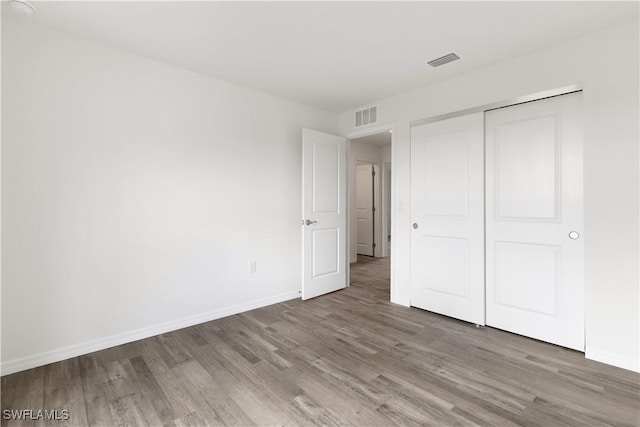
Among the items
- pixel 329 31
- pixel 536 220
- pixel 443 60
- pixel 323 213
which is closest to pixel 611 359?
pixel 536 220

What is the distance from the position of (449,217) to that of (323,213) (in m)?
1.50

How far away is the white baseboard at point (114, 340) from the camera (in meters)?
2.12

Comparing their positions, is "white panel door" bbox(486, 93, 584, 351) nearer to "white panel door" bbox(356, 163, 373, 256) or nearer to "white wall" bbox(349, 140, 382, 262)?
"white wall" bbox(349, 140, 382, 262)

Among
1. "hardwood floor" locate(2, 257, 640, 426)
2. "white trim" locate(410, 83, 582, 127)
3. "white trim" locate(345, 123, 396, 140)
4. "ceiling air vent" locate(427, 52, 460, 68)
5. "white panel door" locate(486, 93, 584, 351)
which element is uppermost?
"ceiling air vent" locate(427, 52, 460, 68)

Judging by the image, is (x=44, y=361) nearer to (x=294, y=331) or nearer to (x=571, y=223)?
(x=294, y=331)

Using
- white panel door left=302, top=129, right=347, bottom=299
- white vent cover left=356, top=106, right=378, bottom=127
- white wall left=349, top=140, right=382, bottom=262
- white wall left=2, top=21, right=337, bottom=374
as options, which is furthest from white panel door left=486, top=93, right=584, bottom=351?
white wall left=349, top=140, right=382, bottom=262

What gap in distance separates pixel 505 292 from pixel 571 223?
81 cm

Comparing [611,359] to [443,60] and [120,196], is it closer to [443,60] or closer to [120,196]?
[443,60]

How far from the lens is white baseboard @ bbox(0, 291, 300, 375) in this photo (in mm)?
2123

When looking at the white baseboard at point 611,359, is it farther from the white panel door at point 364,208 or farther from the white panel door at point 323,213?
the white panel door at point 364,208

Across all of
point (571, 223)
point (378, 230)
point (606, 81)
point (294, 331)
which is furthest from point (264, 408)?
point (378, 230)

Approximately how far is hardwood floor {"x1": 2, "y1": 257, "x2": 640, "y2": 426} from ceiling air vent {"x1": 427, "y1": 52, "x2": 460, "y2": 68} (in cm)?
246

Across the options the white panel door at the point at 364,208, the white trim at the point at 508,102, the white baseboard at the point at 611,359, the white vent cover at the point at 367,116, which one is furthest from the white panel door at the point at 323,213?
the white panel door at the point at 364,208

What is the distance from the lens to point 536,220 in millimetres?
2600
